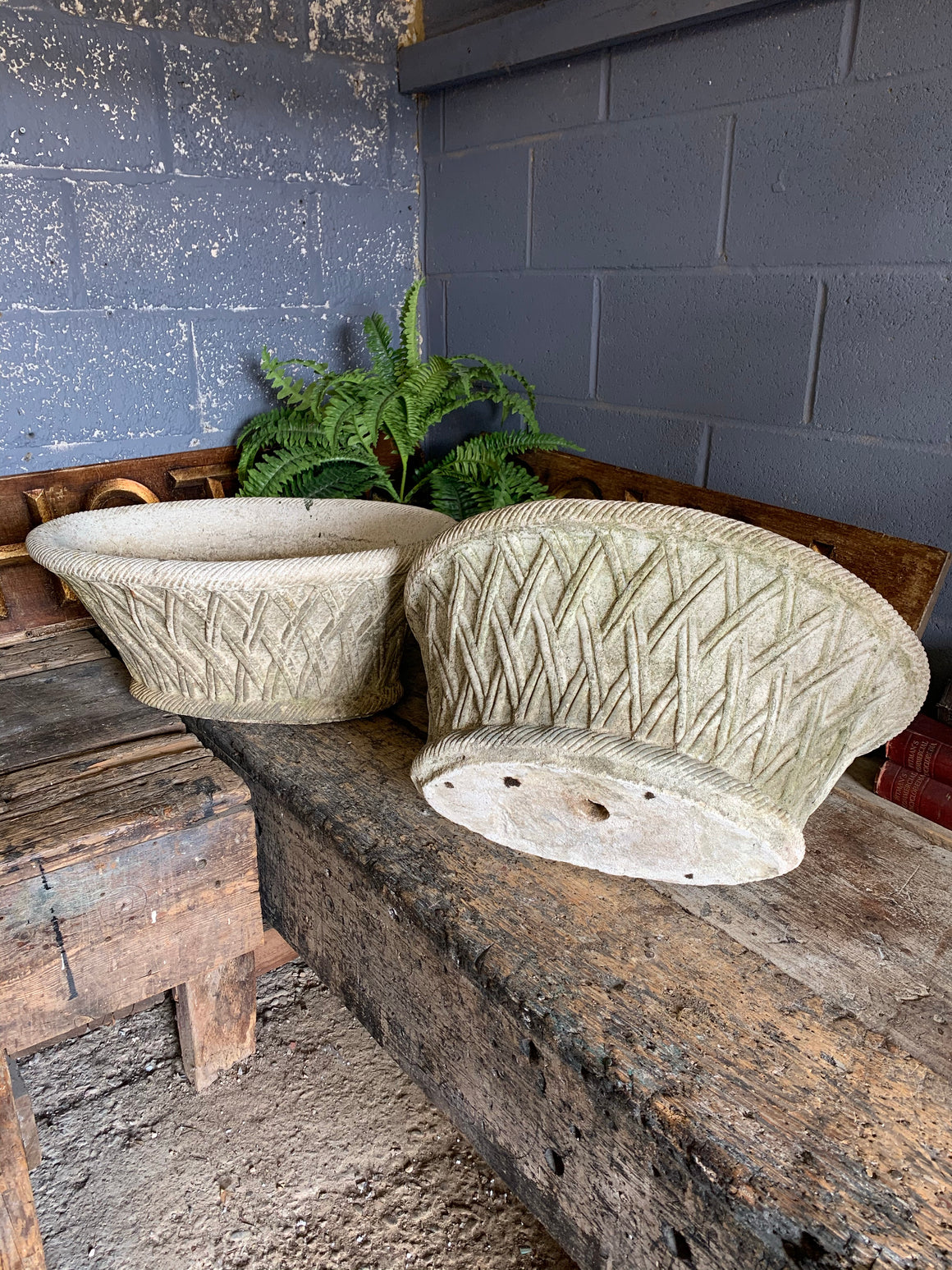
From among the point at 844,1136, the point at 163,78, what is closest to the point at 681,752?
the point at 844,1136

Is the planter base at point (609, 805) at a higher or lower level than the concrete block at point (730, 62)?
lower

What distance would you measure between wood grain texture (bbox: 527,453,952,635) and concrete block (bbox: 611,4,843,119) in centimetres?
68

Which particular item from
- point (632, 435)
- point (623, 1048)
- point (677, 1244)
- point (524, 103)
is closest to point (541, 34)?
point (524, 103)

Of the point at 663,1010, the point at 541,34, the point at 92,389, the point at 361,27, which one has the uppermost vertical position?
the point at 361,27

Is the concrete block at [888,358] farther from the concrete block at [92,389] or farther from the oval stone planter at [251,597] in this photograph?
the concrete block at [92,389]

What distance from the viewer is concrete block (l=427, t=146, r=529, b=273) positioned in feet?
6.56

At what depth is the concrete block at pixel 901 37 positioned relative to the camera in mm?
1285

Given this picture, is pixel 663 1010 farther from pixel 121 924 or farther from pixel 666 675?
pixel 121 924

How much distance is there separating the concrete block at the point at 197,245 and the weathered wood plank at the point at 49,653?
0.71m

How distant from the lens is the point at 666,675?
894mm

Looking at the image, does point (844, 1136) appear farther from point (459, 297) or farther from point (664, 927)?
point (459, 297)

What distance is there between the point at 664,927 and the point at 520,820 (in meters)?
0.21

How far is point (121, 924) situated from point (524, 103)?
182 cm

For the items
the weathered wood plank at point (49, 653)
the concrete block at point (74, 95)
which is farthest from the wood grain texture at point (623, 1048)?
the concrete block at point (74, 95)
